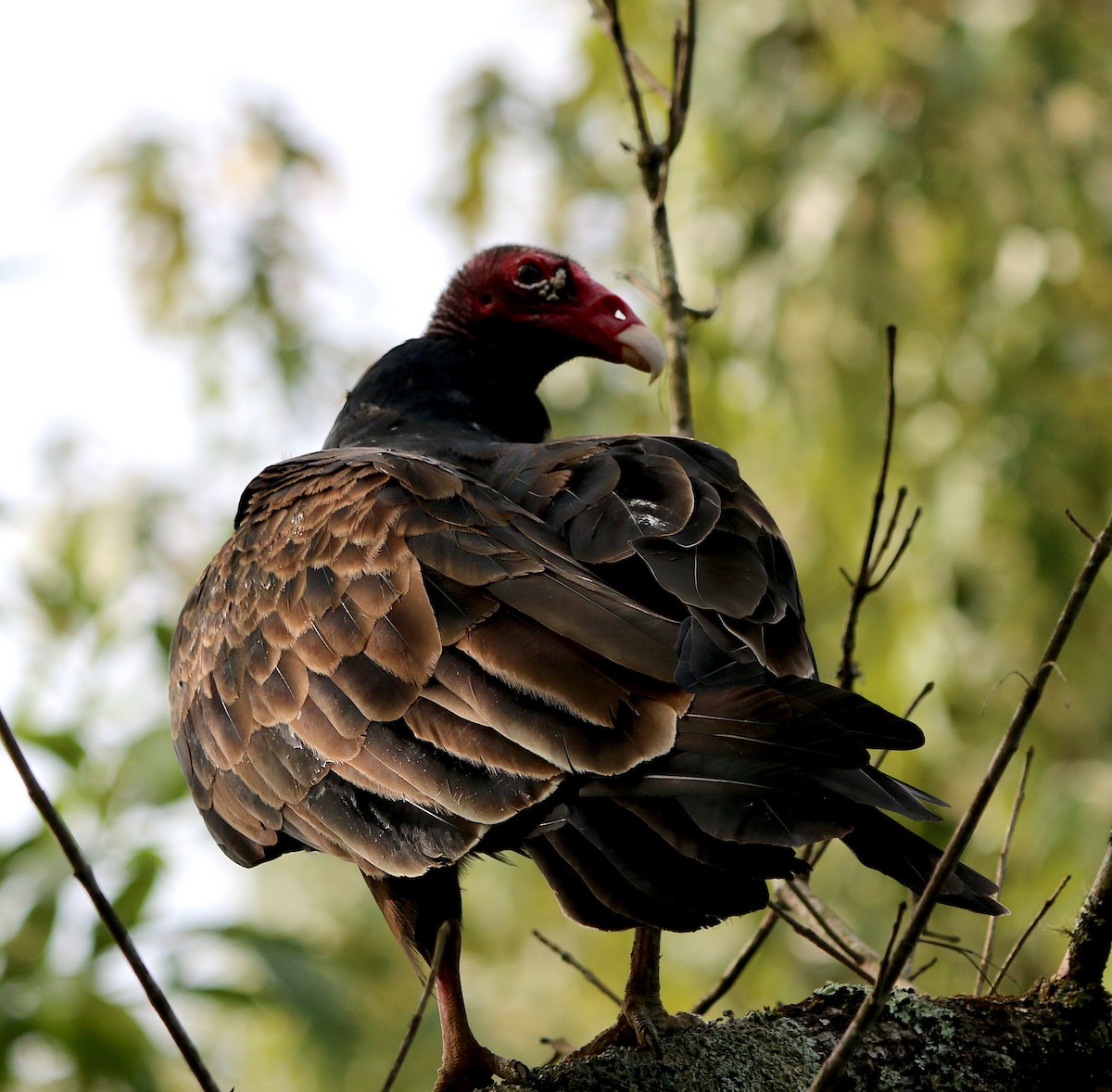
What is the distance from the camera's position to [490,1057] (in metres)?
2.81

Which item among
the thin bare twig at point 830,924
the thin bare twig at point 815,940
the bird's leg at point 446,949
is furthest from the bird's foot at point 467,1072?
the thin bare twig at point 830,924

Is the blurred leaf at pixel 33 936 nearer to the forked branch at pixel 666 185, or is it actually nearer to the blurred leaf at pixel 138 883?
the blurred leaf at pixel 138 883

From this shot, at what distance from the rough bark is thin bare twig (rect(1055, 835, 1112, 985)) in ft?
0.08

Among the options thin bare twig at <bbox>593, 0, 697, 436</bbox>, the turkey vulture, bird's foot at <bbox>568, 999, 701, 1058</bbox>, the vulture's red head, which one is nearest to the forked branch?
thin bare twig at <bbox>593, 0, 697, 436</bbox>

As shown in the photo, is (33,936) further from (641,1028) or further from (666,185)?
(666,185)

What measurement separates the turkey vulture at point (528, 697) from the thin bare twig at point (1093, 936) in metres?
0.25

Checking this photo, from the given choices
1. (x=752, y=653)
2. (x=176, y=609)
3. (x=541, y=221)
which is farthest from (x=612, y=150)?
(x=752, y=653)

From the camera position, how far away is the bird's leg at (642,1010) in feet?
8.46

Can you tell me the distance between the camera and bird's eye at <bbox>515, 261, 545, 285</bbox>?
14.5 ft

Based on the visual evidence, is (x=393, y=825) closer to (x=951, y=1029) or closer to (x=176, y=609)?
(x=951, y=1029)

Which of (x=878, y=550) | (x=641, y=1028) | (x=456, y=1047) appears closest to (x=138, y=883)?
(x=456, y=1047)

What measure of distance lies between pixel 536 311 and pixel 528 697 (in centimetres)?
235

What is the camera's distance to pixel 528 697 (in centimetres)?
228

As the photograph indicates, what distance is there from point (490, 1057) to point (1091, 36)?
7000 mm
